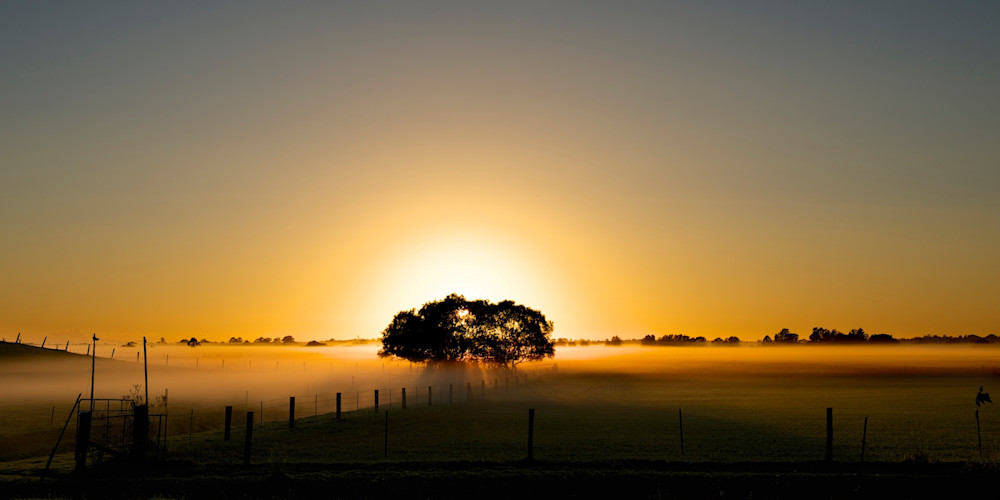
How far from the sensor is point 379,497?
20516mm

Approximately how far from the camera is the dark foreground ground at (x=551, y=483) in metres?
20.3

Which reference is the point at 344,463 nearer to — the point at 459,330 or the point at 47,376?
the point at 459,330

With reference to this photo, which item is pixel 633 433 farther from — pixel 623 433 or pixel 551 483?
pixel 551 483

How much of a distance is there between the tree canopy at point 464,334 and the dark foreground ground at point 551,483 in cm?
8181

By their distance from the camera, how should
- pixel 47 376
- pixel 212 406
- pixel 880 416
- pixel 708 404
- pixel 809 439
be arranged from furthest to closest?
pixel 47 376
pixel 212 406
pixel 708 404
pixel 880 416
pixel 809 439

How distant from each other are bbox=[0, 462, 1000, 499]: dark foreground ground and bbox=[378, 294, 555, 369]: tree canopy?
81.8 meters

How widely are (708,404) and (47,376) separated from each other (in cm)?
10725

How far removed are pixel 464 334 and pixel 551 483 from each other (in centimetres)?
8587

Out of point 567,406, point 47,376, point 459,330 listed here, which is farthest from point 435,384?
point 47,376

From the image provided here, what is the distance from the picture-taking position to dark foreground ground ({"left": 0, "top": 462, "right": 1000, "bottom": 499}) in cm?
2033

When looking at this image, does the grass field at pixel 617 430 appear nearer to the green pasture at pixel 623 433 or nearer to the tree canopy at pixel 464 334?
the green pasture at pixel 623 433

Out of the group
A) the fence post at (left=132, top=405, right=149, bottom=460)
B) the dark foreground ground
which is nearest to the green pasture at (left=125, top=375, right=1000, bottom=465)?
the dark foreground ground

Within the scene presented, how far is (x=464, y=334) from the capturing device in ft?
350

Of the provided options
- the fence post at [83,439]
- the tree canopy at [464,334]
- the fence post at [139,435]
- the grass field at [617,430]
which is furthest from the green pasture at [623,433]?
the tree canopy at [464,334]
